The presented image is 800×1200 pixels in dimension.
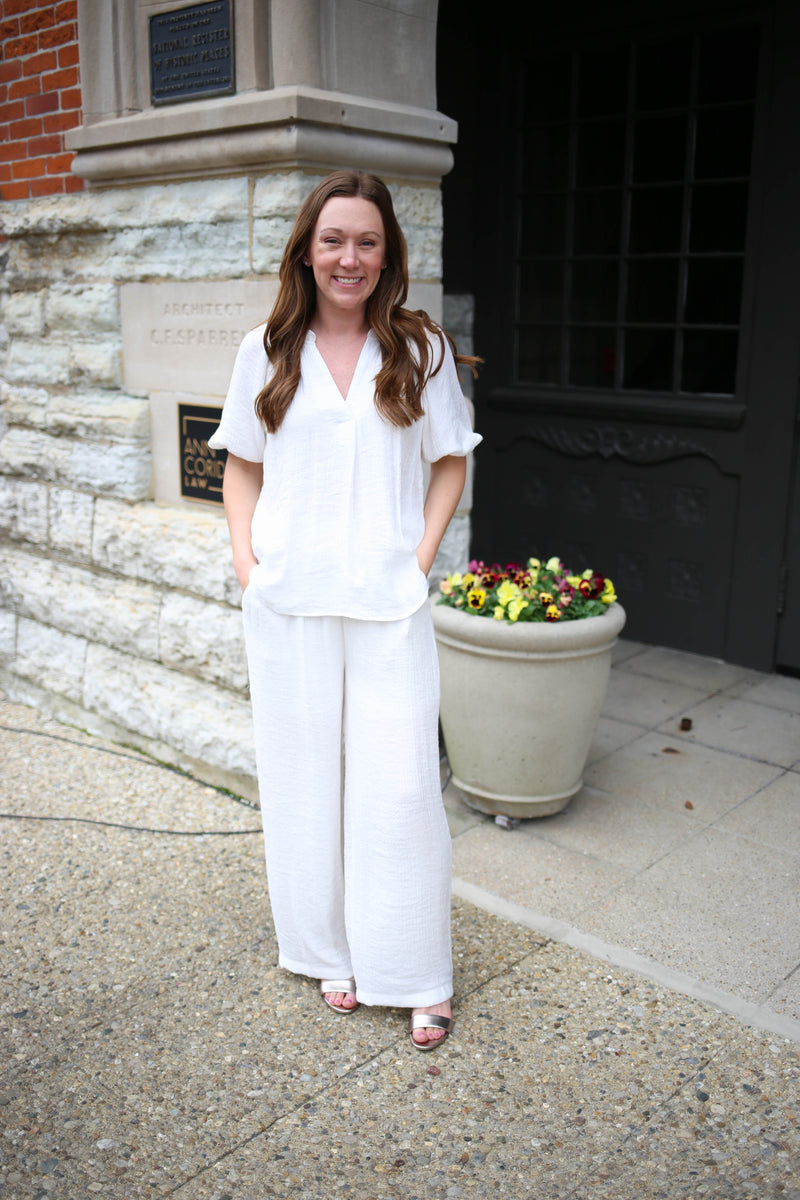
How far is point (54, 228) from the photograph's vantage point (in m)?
4.57

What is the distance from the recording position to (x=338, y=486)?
8.57ft

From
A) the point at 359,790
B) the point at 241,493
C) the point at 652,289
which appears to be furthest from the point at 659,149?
the point at 359,790

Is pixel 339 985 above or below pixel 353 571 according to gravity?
below

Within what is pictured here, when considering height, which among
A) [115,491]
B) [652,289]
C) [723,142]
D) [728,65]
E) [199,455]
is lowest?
[115,491]

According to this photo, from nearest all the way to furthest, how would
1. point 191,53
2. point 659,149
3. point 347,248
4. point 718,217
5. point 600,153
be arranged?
point 347,248 < point 191,53 < point 718,217 < point 659,149 < point 600,153

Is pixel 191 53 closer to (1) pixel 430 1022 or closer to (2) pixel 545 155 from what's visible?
(2) pixel 545 155

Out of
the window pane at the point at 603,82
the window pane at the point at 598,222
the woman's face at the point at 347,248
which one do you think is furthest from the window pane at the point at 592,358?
the woman's face at the point at 347,248

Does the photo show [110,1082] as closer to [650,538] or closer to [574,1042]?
[574,1042]

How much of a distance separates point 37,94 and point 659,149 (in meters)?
2.98

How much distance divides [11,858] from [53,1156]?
1.55m

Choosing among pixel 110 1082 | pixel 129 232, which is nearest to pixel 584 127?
pixel 129 232

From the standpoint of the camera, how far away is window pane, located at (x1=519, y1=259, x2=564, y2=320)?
19.8ft

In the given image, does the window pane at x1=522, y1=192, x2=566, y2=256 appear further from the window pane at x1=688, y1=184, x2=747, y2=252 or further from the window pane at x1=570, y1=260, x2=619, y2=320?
the window pane at x1=688, y1=184, x2=747, y2=252

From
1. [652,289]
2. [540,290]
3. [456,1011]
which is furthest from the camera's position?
[540,290]
